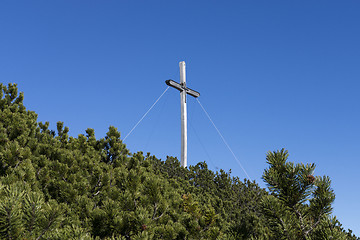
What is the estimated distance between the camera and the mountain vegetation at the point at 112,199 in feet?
9.86

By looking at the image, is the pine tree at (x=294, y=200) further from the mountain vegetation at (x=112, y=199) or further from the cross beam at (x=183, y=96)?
the cross beam at (x=183, y=96)

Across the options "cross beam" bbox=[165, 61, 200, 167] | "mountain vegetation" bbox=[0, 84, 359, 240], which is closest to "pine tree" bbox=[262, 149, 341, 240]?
"mountain vegetation" bbox=[0, 84, 359, 240]

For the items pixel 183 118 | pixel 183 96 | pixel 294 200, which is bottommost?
pixel 294 200

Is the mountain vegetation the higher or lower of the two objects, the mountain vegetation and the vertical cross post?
the lower

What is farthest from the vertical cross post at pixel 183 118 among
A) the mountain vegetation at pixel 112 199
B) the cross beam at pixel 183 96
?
the mountain vegetation at pixel 112 199

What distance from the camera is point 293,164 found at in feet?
11.4

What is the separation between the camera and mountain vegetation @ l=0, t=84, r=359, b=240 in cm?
300

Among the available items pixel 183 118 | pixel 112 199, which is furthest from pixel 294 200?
pixel 183 118

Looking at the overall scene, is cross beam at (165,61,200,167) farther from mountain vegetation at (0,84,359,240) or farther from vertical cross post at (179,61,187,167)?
mountain vegetation at (0,84,359,240)

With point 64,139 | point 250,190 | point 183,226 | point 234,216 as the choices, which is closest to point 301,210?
point 183,226

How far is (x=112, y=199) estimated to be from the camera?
5316 millimetres

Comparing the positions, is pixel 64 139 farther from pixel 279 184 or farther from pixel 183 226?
pixel 279 184

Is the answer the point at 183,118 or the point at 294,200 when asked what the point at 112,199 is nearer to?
the point at 294,200

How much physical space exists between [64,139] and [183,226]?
5.33 m
